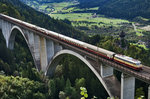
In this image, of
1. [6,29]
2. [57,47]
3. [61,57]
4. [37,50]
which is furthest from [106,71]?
[6,29]

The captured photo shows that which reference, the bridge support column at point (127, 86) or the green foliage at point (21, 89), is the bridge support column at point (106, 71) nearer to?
the bridge support column at point (127, 86)

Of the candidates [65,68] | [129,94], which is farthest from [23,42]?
[129,94]

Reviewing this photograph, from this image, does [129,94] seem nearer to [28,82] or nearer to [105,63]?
[105,63]

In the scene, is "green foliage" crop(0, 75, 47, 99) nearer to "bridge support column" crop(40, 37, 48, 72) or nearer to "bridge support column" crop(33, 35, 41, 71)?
"bridge support column" crop(40, 37, 48, 72)

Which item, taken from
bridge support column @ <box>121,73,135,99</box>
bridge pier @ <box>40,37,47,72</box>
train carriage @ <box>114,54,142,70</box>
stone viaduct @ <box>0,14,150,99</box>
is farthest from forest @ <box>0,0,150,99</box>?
train carriage @ <box>114,54,142,70</box>

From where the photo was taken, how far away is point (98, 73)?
30984mm

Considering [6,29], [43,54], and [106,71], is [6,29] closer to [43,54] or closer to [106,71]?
[43,54]

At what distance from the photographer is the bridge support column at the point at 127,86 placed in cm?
2667

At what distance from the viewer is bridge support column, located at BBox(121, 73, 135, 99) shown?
87.5ft

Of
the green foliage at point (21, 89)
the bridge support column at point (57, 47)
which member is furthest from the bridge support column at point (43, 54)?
the green foliage at point (21, 89)

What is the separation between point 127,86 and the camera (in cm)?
2702

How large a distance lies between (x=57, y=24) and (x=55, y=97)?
299ft

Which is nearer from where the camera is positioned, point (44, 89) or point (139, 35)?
point (44, 89)

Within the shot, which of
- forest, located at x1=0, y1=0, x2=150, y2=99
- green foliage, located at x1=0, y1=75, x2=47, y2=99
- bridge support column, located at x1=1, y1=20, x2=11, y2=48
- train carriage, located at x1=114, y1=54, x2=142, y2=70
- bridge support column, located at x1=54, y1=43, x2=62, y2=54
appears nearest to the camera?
train carriage, located at x1=114, y1=54, x2=142, y2=70
